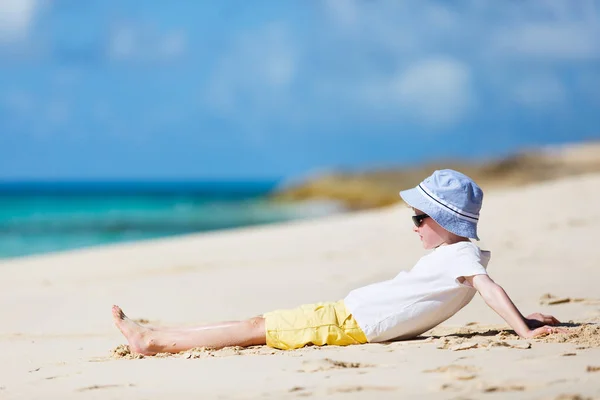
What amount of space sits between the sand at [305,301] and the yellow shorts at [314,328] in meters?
0.11

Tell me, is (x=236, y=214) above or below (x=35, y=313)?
above

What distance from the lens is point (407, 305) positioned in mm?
4086

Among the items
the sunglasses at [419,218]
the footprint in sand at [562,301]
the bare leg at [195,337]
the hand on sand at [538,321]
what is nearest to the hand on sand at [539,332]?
the hand on sand at [538,321]

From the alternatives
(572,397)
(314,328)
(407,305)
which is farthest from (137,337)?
(572,397)

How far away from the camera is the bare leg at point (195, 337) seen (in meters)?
4.15

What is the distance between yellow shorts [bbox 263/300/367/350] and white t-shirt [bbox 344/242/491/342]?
0.17 feet

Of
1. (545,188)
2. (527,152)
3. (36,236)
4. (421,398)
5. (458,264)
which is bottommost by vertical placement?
(421,398)

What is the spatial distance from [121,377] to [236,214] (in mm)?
29921

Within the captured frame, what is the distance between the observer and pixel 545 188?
502 inches

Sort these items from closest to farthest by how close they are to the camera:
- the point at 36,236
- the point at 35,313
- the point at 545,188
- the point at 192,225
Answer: the point at 35,313, the point at 545,188, the point at 36,236, the point at 192,225

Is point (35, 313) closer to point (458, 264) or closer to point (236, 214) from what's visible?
point (458, 264)

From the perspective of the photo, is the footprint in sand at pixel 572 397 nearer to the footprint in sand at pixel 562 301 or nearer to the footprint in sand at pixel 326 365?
the footprint in sand at pixel 326 365

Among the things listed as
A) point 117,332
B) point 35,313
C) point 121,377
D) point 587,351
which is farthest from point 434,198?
point 35,313

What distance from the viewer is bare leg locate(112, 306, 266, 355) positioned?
13.6ft
